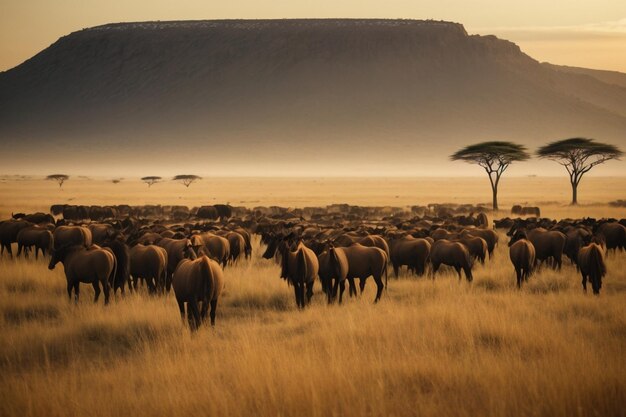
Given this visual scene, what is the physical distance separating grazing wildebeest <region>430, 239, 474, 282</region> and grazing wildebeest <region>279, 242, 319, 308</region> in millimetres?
4597

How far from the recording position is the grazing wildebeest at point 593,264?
15734 mm

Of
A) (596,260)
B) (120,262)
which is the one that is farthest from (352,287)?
(596,260)

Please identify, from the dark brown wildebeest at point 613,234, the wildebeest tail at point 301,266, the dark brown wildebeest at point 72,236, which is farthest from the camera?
the dark brown wildebeest at point 613,234

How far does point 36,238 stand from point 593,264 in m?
16.0

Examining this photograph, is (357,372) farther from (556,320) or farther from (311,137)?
(311,137)

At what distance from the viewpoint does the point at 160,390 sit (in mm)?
8633

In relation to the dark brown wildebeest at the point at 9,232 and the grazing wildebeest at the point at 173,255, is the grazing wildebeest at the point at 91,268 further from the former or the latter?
the dark brown wildebeest at the point at 9,232

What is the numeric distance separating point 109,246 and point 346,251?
521cm

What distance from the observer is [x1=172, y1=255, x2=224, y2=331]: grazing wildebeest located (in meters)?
12.2

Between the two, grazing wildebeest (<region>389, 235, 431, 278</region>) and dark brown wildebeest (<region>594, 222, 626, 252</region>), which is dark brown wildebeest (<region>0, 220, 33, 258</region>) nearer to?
grazing wildebeest (<region>389, 235, 431, 278</region>)

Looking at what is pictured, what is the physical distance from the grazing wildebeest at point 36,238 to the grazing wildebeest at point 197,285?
36.2 feet

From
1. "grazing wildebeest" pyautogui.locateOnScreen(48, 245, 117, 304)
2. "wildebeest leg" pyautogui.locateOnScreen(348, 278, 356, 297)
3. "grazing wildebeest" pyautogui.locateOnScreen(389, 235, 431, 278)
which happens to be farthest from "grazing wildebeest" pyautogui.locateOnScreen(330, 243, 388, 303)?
"grazing wildebeest" pyautogui.locateOnScreen(48, 245, 117, 304)

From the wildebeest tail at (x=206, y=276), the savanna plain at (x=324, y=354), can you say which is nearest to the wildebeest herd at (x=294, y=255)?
the wildebeest tail at (x=206, y=276)

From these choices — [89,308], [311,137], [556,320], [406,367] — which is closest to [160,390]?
[406,367]
